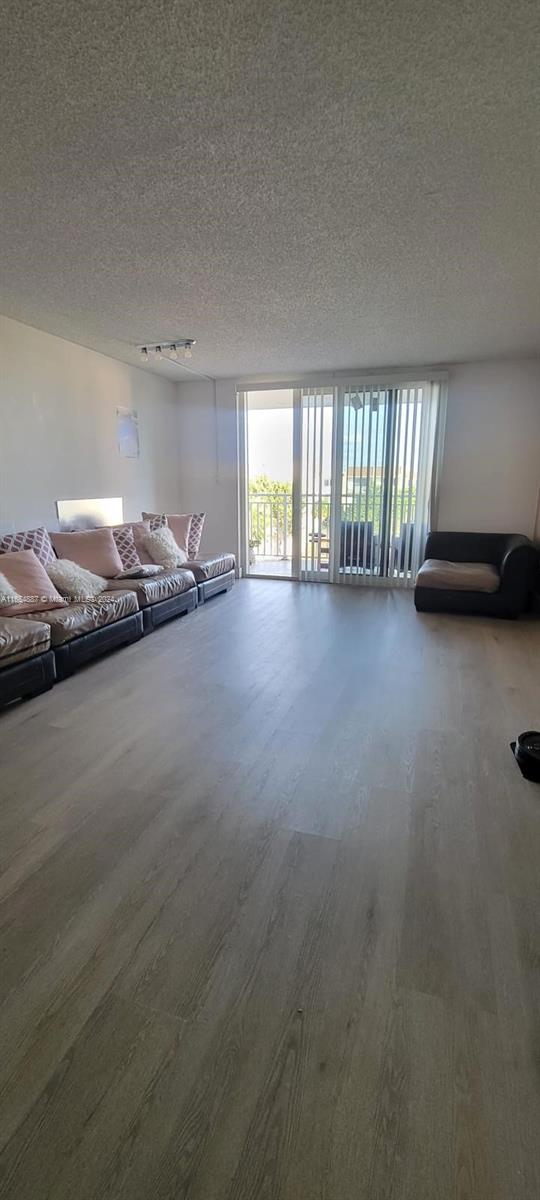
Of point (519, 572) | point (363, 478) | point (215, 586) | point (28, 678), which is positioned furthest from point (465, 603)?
point (28, 678)

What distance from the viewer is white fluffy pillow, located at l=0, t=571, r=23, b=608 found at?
10.6 feet

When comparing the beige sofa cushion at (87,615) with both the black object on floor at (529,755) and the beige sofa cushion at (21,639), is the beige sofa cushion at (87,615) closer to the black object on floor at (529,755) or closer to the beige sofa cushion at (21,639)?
the beige sofa cushion at (21,639)

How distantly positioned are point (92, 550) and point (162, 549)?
826 millimetres

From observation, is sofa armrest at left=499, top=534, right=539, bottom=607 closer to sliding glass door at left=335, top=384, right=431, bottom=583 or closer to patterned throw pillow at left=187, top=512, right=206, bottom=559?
sliding glass door at left=335, top=384, right=431, bottom=583

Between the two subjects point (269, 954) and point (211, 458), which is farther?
point (211, 458)

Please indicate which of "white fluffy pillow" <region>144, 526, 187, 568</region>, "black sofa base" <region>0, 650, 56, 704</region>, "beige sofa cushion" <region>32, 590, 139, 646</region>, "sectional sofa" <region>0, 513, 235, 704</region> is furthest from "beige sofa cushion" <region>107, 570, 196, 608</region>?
"black sofa base" <region>0, 650, 56, 704</region>

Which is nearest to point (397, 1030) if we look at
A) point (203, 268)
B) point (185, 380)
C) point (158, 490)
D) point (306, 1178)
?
point (306, 1178)

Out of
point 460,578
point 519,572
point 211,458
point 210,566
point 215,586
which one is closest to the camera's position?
point 519,572

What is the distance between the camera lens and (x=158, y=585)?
434 centimetres

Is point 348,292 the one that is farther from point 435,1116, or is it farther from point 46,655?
point 435,1116

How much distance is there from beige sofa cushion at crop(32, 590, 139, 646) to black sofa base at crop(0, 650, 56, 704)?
0.18m

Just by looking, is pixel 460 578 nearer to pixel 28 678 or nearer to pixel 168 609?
pixel 168 609

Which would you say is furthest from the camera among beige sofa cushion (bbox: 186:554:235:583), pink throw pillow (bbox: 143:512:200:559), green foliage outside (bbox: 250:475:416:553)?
green foliage outside (bbox: 250:475:416:553)

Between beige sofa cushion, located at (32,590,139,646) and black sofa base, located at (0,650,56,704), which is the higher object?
beige sofa cushion, located at (32,590,139,646)
